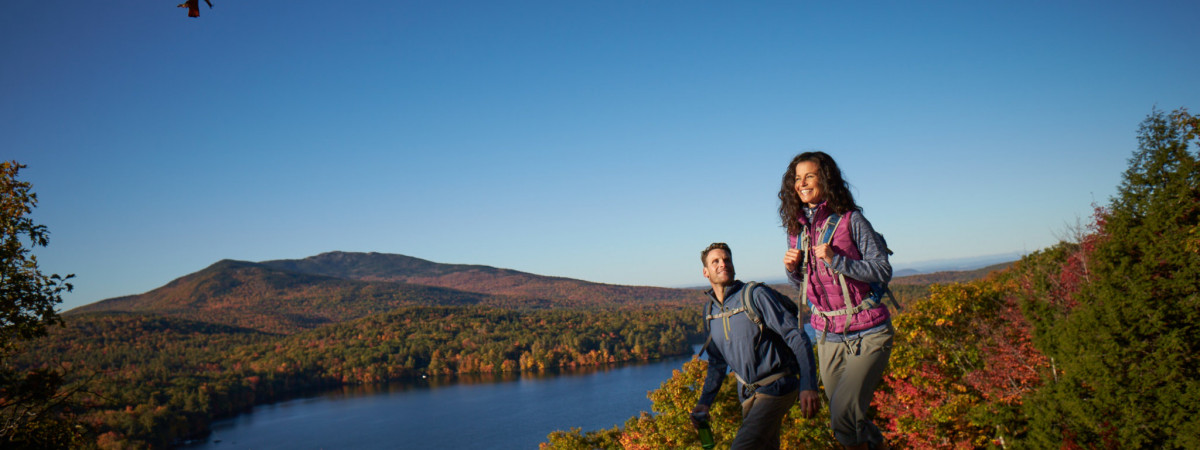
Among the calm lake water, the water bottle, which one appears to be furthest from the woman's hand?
the calm lake water

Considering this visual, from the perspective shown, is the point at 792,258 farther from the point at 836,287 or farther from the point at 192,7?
the point at 192,7

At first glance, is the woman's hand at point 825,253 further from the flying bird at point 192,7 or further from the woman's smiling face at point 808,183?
the flying bird at point 192,7

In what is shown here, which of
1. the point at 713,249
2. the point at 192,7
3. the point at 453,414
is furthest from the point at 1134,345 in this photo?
the point at 453,414

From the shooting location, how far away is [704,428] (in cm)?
391

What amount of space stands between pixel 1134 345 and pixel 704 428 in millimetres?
20454

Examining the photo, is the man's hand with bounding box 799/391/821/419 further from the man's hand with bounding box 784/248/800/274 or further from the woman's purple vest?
the man's hand with bounding box 784/248/800/274

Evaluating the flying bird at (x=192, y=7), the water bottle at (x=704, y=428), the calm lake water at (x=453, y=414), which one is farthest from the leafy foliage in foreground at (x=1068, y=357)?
the calm lake water at (x=453, y=414)

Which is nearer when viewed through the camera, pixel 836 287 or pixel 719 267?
pixel 836 287

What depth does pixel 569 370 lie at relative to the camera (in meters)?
127

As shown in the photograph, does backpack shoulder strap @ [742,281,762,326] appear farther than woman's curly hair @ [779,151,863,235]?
Yes

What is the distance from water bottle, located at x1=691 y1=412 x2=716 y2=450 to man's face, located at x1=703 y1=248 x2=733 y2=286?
0.79m

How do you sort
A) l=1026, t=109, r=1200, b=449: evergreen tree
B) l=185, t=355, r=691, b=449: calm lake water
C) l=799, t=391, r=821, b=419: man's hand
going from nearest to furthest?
l=799, t=391, r=821, b=419: man's hand → l=1026, t=109, r=1200, b=449: evergreen tree → l=185, t=355, r=691, b=449: calm lake water

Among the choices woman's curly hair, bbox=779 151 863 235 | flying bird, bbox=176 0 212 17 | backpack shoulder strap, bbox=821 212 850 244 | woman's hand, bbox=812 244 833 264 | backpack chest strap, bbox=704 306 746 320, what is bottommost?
backpack chest strap, bbox=704 306 746 320

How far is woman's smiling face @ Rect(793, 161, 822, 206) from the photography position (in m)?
Answer: 3.60
